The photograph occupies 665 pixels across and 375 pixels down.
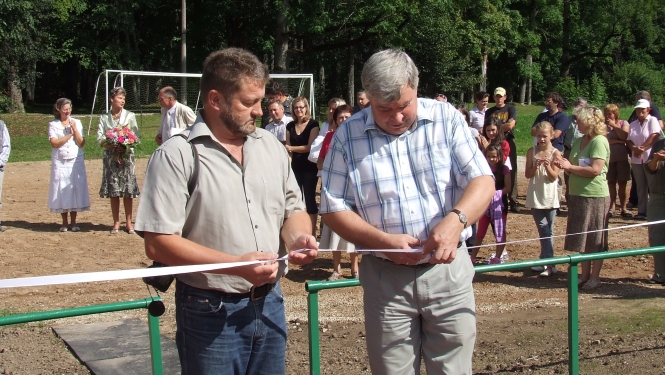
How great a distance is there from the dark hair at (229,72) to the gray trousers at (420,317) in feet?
3.45

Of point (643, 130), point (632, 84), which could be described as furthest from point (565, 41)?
point (643, 130)

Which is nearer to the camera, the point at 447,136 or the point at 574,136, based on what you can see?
the point at 447,136

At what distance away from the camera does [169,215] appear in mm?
2967

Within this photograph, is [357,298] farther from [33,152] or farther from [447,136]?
[33,152]

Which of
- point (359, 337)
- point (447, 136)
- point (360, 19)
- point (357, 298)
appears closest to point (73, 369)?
point (359, 337)

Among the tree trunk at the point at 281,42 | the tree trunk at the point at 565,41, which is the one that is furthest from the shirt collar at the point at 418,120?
the tree trunk at the point at 565,41

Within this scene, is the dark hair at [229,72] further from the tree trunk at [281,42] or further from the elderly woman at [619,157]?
the tree trunk at [281,42]

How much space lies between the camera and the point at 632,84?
5328 cm

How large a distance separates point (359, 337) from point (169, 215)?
385 cm

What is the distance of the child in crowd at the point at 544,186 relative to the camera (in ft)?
27.8

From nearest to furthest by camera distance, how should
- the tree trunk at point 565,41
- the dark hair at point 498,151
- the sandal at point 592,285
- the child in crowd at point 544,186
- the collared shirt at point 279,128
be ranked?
the sandal at point 592,285 → the child in crowd at point 544,186 → the dark hair at point 498,151 → the collared shirt at point 279,128 → the tree trunk at point 565,41

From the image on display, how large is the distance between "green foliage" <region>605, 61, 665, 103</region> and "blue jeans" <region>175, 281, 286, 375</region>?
5315 cm

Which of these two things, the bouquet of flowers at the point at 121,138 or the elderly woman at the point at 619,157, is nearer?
the bouquet of flowers at the point at 121,138

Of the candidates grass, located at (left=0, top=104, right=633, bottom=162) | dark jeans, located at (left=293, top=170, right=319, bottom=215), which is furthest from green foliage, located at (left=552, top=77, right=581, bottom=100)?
dark jeans, located at (left=293, top=170, right=319, bottom=215)
